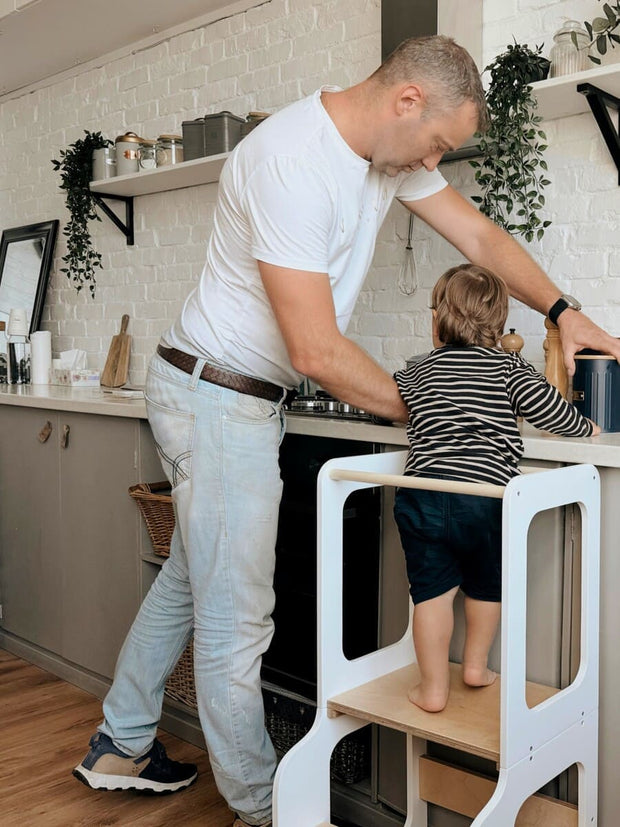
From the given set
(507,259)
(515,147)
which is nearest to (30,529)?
(507,259)

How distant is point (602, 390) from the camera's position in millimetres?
1927

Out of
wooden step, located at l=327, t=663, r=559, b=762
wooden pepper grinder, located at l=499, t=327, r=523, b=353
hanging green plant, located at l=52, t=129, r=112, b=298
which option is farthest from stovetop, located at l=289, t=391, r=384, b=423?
hanging green plant, located at l=52, t=129, r=112, b=298

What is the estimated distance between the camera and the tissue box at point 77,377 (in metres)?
3.70

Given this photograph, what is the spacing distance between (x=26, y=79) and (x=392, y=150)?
3009 mm

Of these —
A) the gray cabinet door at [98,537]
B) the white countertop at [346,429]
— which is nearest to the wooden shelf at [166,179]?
the white countertop at [346,429]

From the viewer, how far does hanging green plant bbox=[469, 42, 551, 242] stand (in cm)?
219

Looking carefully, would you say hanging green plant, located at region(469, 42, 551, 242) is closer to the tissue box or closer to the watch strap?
the watch strap

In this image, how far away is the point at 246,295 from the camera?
1909 mm

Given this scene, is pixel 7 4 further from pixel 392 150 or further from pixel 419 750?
pixel 419 750

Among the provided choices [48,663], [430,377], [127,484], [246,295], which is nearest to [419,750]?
[430,377]

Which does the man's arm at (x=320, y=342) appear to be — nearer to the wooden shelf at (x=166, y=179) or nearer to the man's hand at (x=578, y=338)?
the man's hand at (x=578, y=338)

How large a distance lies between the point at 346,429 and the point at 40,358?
2174 mm

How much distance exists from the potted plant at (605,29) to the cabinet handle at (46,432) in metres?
2.03

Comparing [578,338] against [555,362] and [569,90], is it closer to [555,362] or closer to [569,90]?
[555,362]
